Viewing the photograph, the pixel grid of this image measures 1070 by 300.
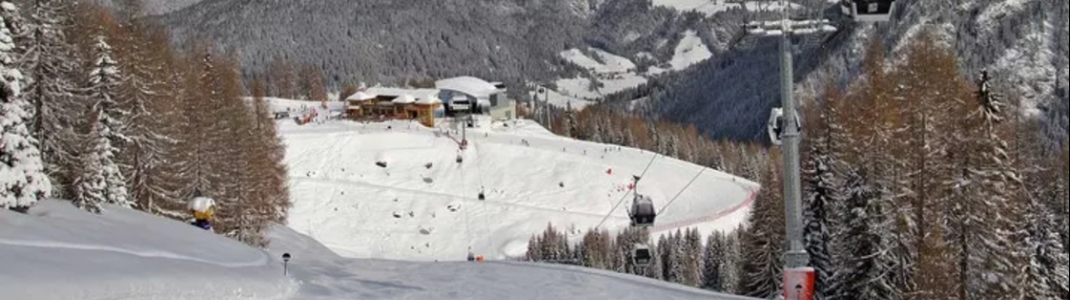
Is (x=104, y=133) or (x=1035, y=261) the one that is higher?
(x=104, y=133)

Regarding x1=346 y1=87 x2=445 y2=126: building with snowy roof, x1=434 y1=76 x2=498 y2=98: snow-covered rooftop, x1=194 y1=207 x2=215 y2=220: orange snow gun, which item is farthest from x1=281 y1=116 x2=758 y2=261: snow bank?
x1=194 y1=207 x2=215 y2=220: orange snow gun

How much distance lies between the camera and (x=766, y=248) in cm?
3966

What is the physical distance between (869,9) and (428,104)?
370 feet

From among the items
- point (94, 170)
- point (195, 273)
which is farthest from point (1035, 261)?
point (94, 170)

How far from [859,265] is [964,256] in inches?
209

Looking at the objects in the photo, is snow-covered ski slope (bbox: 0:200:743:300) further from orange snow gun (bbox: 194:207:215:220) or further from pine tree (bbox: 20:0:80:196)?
orange snow gun (bbox: 194:207:215:220)

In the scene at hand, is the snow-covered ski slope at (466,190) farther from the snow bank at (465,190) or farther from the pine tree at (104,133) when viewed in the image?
the pine tree at (104,133)

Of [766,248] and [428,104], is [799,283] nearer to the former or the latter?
[766,248]

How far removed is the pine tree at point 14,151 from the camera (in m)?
20.2

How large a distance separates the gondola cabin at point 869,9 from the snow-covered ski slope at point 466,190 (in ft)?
202

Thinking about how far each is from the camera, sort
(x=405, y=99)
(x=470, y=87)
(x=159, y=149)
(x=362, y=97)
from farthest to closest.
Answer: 1. (x=470, y=87)
2. (x=362, y=97)
3. (x=405, y=99)
4. (x=159, y=149)

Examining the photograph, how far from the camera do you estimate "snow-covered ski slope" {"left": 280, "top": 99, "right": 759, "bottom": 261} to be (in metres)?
77.0

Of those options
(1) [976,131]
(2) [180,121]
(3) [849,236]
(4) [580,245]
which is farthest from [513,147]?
(1) [976,131]

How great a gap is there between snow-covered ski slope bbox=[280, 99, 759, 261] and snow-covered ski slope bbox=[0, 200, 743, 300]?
159ft
